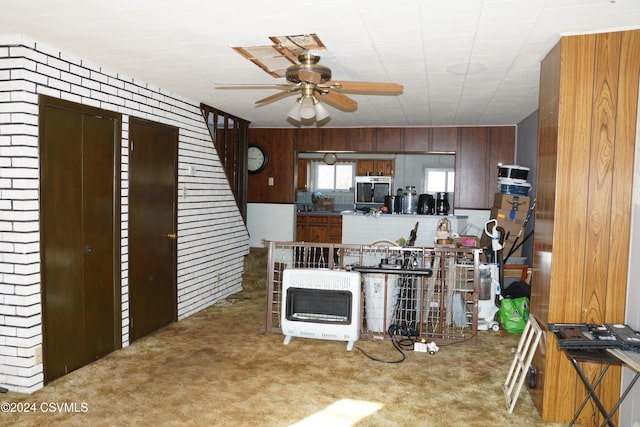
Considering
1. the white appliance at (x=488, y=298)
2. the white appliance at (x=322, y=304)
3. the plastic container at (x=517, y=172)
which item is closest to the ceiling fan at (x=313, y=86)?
the white appliance at (x=322, y=304)

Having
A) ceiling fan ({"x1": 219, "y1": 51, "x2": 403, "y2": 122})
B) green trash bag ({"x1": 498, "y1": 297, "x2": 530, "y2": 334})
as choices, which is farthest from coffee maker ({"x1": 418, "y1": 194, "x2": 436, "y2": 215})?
ceiling fan ({"x1": 219, "y1": 51, "x2": 403, "y2": 122})

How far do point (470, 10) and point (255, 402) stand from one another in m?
2.74

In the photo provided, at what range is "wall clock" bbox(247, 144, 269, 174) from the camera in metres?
7.56

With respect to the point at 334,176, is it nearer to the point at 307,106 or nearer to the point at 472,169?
the point at 472,169

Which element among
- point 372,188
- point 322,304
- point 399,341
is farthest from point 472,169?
point 322,304

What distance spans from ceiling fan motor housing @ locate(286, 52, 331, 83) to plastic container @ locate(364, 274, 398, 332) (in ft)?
6.78

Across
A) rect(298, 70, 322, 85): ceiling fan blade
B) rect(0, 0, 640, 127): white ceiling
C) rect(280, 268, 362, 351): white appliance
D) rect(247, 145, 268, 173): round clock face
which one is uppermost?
rect(0, 0, 640, 127): white ceiling

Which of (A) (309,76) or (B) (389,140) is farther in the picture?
(B) (389,140)

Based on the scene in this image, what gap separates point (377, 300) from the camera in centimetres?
449

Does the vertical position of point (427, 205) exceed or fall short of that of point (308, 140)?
it falls short

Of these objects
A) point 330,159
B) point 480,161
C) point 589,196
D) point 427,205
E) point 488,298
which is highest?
point 330,159

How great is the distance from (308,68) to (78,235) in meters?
2.16

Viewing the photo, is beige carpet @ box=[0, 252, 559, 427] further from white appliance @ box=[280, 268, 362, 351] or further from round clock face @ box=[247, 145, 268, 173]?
round clock face @ box=[247, 145, 268, 173]

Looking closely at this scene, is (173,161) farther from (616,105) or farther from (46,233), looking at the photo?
(616,105)
